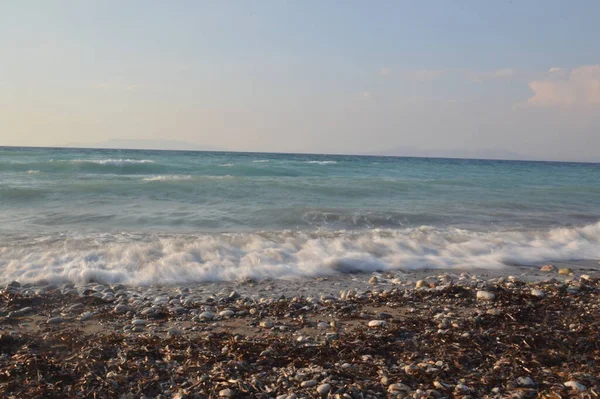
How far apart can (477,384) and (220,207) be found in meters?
9.50

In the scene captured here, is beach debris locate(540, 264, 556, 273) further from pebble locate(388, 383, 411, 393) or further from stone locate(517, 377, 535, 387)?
pebble locate(388, 383, 411, 393)

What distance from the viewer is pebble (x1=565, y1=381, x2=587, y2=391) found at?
10.2ft

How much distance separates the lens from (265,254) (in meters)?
7.20

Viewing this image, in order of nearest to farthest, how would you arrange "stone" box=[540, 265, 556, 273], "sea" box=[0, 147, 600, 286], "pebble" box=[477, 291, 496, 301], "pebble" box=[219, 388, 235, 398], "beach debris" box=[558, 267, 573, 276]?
"pebble" box=[219, 388, 235, 398] < "pebble" box=[477, 291, 496, 301] < "sea" box=[0, 147, 600, 286] < "beach debris" box=[558, 267, 573, 276] < "stone" box=[540, 265, 556, 273]

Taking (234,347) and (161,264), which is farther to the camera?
(161,264)

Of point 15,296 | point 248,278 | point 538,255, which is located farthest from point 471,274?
point 15,296

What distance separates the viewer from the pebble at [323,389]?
121 inches

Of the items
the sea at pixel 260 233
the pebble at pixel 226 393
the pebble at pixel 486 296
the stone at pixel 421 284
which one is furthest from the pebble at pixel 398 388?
the sea at pixel 260 233

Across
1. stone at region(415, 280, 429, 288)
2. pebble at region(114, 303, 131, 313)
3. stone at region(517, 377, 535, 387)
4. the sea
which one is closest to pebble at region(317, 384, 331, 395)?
stone at region(517, 377, 535, 387)

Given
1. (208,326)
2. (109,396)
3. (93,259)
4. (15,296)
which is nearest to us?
(109,396)

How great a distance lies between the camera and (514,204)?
1445 centimetres

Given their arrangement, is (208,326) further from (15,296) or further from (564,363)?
(564,363)

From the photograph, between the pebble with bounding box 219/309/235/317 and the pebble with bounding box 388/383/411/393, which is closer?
the pebble with bounding box 388/383/411/393

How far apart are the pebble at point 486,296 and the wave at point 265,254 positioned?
1.83 metres
